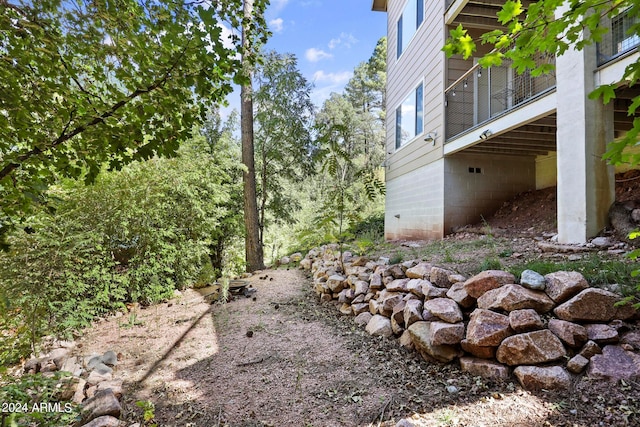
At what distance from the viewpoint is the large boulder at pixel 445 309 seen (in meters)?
2.54

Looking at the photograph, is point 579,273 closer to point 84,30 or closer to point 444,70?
point 84,30

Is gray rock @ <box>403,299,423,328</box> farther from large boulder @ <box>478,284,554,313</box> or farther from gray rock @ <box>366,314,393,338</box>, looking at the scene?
large boulder @ <box>478,284,554,313</box>

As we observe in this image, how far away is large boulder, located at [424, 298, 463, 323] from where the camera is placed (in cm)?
254

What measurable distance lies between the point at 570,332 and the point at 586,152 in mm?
2242

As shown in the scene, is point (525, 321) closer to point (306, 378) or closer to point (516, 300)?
point (516, 300)

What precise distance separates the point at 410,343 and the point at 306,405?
1.10 meters

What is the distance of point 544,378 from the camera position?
1.96 metres

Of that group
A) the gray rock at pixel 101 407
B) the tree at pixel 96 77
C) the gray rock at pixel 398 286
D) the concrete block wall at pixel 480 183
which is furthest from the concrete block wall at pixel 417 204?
the gray rock at pixel 101 407

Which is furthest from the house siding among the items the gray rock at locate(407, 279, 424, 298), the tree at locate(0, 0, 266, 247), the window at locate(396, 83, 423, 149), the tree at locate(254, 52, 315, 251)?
the tree at locate(0, 0, 266, 247)

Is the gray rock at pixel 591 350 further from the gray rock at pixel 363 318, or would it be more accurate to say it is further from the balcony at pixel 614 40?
the balcony at pixel 614 40

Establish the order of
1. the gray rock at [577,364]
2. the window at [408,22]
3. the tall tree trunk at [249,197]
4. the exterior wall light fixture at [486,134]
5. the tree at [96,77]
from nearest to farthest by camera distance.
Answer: the tree at [96,77] → the gray rock at [577,364] → the exterior wall light fixture at [486,134] → the tall tree trunk at [249,197] → the window at [408,22]

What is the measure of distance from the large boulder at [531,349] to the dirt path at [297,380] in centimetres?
20

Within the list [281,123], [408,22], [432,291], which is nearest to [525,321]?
[432,291]

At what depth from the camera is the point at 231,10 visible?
2.40 metres
